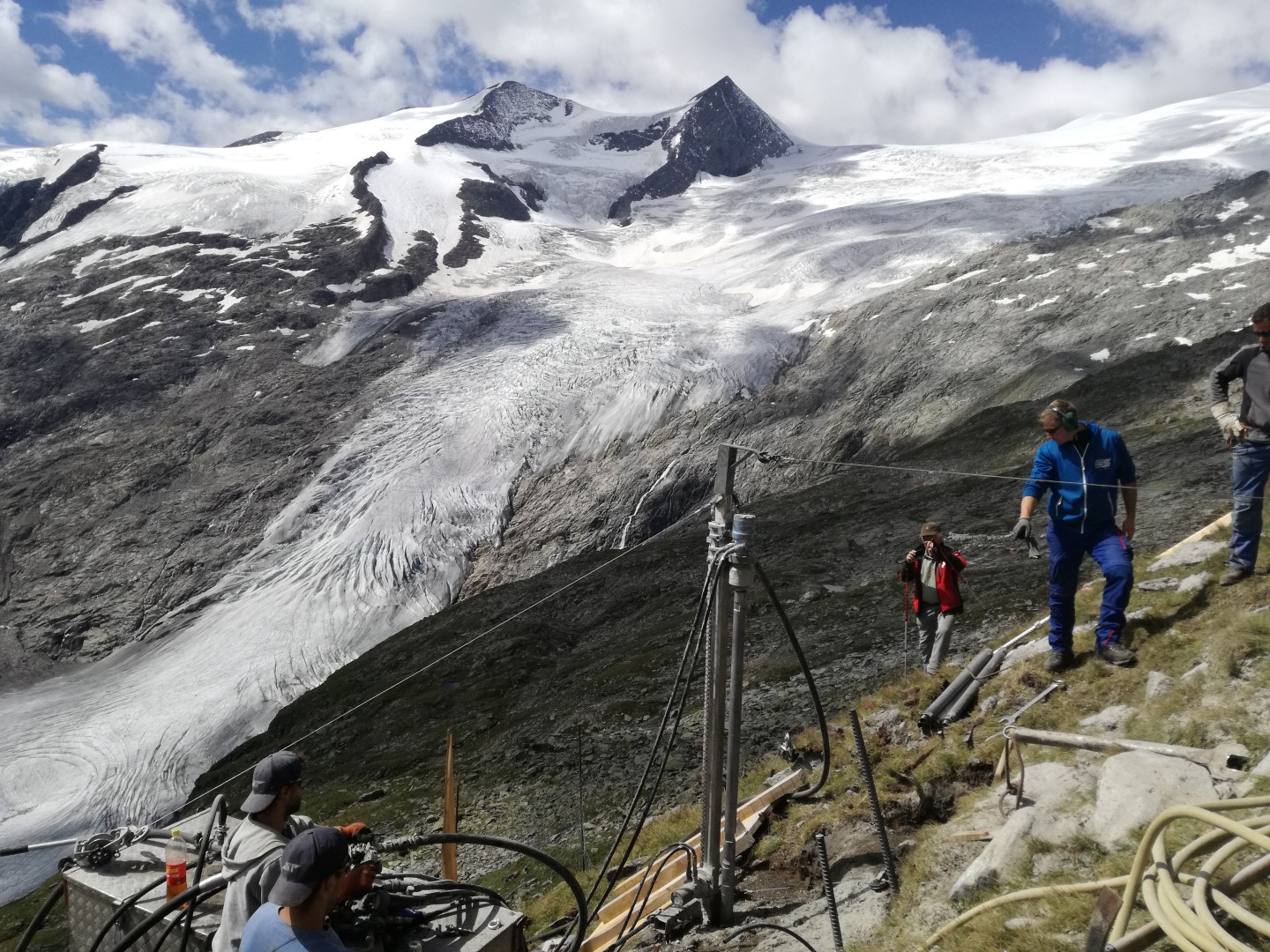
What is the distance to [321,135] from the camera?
110750mm

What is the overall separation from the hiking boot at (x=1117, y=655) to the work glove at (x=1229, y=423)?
196 cm

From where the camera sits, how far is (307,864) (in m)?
3.74

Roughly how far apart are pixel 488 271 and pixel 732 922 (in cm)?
6801

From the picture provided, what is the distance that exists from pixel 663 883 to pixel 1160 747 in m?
4.33

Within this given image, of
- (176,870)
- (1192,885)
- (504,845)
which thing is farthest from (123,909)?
(1192,885)

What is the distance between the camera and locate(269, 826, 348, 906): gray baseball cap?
12.2 ft

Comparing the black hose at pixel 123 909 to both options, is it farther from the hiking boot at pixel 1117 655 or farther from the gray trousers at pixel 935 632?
the gray trousers at pixel 935 632

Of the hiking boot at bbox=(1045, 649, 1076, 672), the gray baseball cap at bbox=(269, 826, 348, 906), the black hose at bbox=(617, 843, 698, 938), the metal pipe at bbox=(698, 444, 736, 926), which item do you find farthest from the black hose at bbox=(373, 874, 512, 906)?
the hiking boot at bbox=(1045, 649, 1076, 672)

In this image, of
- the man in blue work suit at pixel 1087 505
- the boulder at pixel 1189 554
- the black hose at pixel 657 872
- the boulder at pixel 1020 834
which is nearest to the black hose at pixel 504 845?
the black hose at pixel 657 872

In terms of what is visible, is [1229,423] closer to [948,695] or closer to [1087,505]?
[1087,505]

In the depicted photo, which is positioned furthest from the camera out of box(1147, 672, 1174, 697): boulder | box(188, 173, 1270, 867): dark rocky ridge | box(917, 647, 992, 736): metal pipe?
box(188, 173, 1270, 867): dark rocky ridge

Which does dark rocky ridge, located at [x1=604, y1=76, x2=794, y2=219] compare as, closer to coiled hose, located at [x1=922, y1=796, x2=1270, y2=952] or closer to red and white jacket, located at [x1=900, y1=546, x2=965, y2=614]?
red and white jacket, located at [x1=900, y1=546, x2=965, y2=614]

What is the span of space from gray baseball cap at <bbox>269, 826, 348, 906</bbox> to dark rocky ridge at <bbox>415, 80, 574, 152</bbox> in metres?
114

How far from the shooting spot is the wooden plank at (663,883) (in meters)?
7.26
